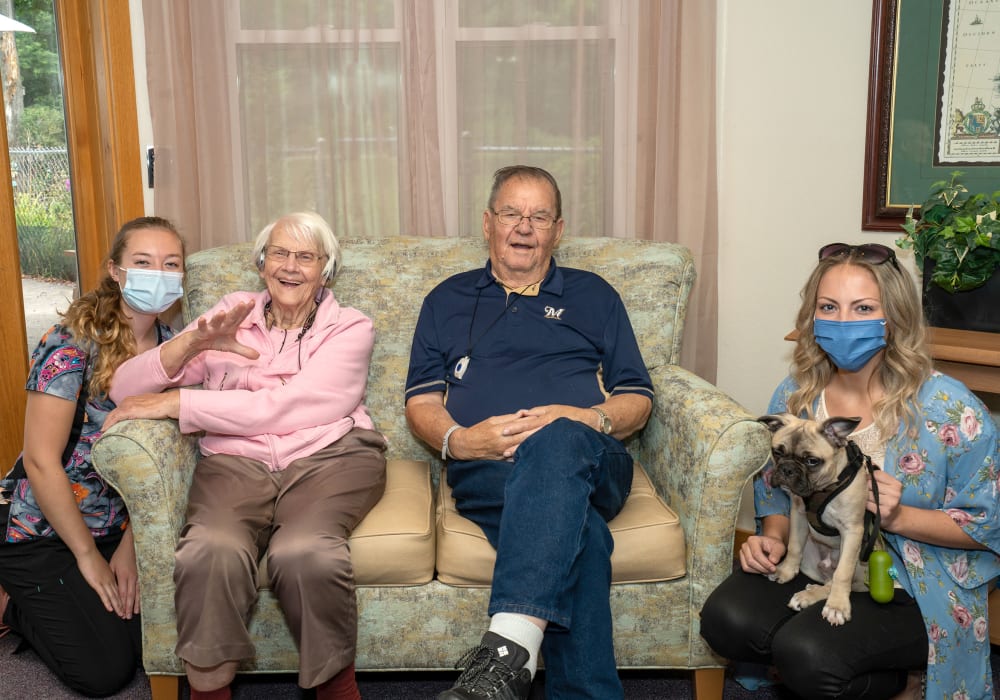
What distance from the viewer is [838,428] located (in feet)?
5.64

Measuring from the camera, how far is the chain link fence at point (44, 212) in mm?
2836

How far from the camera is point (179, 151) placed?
9.71 feet

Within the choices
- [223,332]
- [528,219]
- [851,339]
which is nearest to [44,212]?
[223,332]

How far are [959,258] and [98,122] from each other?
2733 mm

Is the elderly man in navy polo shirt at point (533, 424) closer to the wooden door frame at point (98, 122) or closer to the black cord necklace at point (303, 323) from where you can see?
the black cord necklace at point (303, 323)

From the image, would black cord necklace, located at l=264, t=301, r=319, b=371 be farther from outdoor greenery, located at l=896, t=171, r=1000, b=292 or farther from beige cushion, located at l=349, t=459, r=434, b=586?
outdoor greenery, located at l=896, t=171, r=1000, b=292

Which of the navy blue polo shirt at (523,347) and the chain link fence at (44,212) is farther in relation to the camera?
the chain link fence at (44,212)

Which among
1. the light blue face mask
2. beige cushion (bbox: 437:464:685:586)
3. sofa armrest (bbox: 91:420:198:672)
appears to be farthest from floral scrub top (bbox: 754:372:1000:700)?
the light blue face mask

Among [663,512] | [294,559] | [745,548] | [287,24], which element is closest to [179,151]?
[287,24]

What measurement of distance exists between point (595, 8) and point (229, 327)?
1.69 metres

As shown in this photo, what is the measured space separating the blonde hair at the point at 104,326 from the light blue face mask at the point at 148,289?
0.15ft

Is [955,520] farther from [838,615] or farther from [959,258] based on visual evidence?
[959,258]

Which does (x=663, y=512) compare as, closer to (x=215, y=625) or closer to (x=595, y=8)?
(x=215, y=625)

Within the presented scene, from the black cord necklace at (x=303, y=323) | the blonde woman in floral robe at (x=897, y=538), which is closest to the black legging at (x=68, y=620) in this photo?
the black cord necklace at (x=303, y=323)
